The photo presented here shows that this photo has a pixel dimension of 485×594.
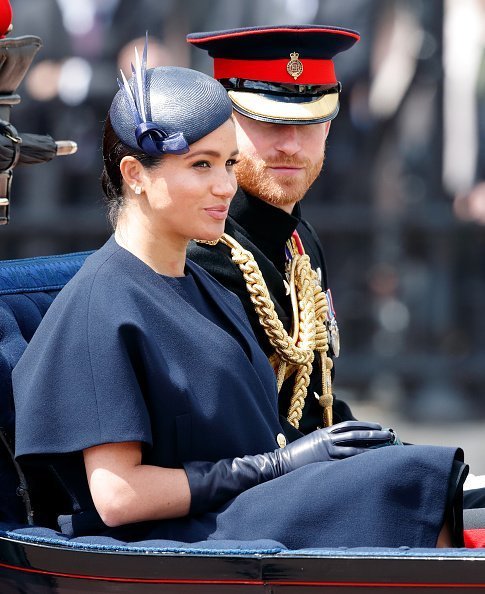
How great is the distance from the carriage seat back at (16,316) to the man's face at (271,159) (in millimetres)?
426

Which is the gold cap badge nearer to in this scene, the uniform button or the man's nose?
the man's nose

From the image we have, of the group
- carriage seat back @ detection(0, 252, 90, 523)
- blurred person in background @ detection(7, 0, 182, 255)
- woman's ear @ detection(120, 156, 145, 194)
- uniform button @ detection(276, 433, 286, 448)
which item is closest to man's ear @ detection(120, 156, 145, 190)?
woman's ear @ detection(120, 156, 145, 194)

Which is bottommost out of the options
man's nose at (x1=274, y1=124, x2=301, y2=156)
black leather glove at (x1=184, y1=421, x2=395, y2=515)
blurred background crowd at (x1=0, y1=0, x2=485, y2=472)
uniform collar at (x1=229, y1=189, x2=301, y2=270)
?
blurred background crowd at (x1=0, y1=0, x2=485, y2=472)

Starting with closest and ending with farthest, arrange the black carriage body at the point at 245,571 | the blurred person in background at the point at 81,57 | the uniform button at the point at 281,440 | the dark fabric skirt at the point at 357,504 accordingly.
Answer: the black carriage body at the point at 245,571, the dark fabric skirt at the point at 357,504, the uniform button at the point at 281,440, the blurred person in background at the point at 81,57

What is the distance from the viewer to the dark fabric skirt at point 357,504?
2742 millimetres

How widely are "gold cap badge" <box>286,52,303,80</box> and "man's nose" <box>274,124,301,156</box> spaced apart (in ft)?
0.40

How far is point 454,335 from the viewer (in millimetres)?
8305

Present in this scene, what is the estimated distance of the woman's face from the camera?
288 cm

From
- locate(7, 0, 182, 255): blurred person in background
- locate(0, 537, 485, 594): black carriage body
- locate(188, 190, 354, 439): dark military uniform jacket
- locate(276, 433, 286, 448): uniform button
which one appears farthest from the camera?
locate(7, 0, 182, 255): blurred person in background

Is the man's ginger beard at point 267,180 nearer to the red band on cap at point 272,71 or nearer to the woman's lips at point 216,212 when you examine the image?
the red band on cap at point 272,71

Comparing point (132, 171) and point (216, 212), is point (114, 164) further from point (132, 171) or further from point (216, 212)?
point (216, 212)

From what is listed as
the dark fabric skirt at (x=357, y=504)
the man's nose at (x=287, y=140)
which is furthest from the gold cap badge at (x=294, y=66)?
the dark fabric skirt at (x=357, y=504)

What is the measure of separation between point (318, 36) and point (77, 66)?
15.0ft

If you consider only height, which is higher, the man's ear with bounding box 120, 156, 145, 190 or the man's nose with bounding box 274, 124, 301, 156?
the man's ear with bounding box 120, 156, 145, 190
